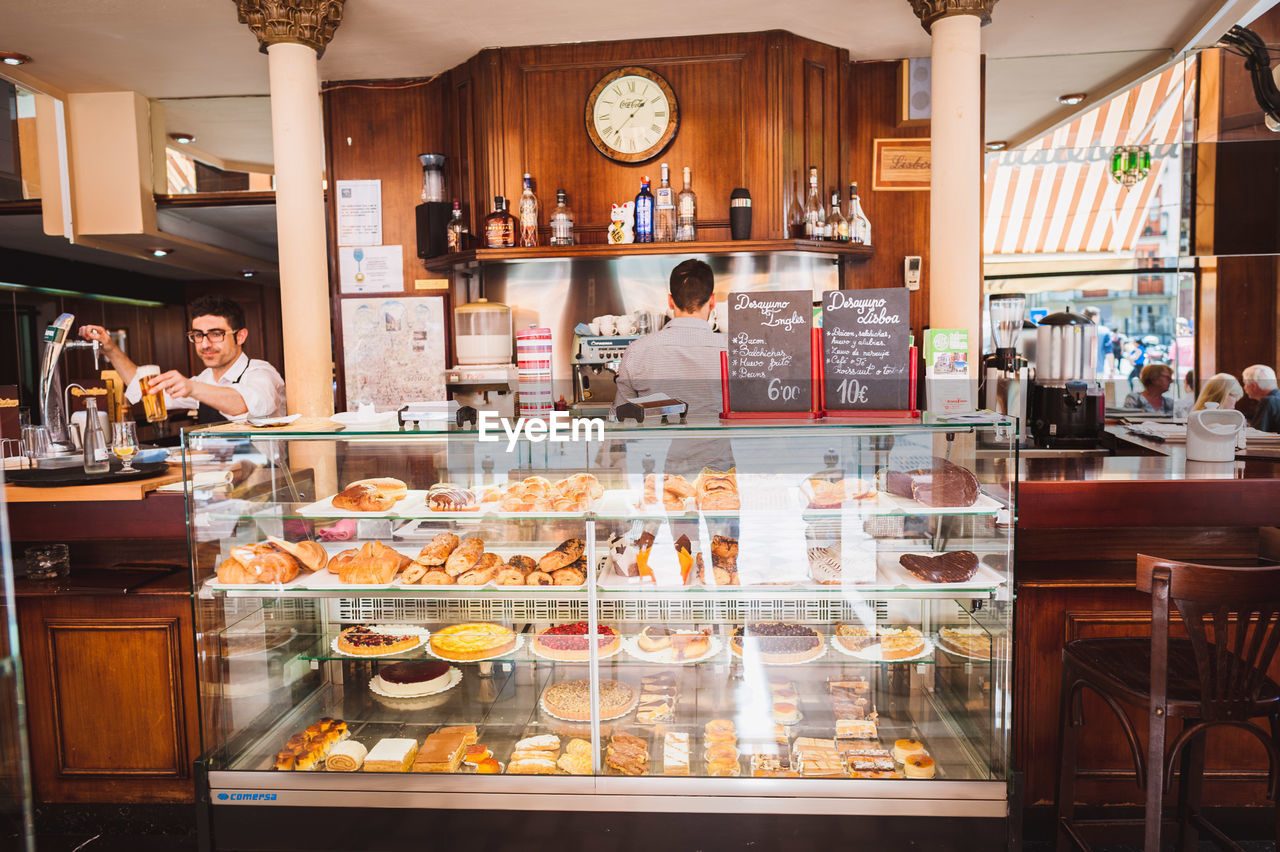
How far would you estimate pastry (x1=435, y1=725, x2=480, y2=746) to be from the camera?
2381 millimetres

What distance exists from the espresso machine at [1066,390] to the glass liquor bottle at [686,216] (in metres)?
1.86

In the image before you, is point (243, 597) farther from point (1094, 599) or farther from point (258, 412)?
point (1094, 599)

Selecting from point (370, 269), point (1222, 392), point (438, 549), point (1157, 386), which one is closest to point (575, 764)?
point (438, 549)

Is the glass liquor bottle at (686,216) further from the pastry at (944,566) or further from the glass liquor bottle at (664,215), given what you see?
the pastry at (944,566)

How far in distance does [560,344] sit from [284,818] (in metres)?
3.24

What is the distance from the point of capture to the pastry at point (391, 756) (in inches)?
91.1

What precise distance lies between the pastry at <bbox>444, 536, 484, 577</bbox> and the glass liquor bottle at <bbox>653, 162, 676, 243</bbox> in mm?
2587

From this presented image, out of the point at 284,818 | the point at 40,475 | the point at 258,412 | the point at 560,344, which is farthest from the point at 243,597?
the point at 560,344

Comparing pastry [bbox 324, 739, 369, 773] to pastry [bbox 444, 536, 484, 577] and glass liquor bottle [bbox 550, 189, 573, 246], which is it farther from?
glass liquor bottle [bbox 550, 189, 573, 246]

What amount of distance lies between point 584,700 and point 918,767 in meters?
0.93

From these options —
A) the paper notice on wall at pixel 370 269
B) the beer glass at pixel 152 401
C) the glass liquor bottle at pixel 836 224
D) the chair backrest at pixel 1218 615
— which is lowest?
the chair backrest at pixel 1218 615

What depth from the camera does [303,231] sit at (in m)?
3.87

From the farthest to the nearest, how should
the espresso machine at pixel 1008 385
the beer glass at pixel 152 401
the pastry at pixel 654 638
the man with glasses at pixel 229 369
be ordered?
the man with glasses at pixel 229 369 → the espresso machine at pixel 1008 385 → the beer glass at pixel 152 401 → the pastry at pixel 654 638

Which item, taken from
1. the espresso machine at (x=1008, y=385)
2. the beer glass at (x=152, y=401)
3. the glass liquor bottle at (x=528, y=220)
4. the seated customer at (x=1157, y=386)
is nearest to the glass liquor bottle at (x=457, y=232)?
the glass liquor bottle at (x=528, y=220)
